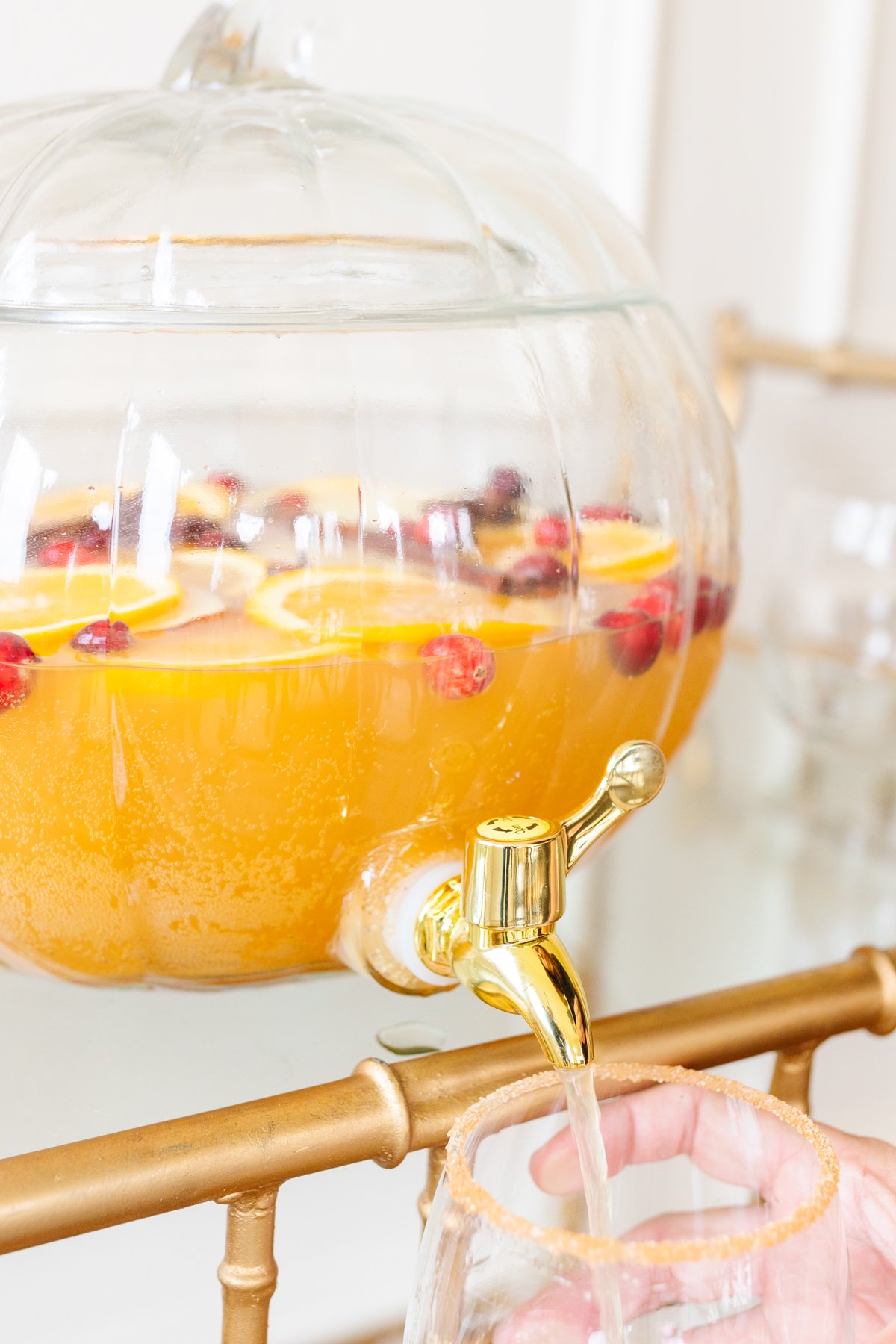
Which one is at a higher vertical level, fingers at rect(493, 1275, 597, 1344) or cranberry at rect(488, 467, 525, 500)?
cranberry at rect(488, 467, 525, 500)

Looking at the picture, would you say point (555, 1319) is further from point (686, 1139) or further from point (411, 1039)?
point (411, 1039)

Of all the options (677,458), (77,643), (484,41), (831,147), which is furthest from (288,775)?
(831,147)

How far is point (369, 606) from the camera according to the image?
1.35 feet

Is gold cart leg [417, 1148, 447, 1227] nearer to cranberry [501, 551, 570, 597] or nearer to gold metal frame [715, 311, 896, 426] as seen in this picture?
cranberry [501, 551, 570, 597]

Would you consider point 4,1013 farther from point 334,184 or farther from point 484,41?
point 484,41

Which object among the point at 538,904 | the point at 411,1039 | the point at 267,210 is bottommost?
the point at 411,1039

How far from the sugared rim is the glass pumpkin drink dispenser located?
0.32 ft

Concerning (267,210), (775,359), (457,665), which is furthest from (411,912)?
(775,359)

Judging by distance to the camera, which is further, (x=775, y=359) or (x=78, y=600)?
(x=775, y=359)

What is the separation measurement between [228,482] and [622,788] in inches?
5.3

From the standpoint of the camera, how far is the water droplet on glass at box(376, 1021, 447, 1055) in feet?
1.68

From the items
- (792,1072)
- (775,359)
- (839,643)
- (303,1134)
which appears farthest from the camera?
(775,359)

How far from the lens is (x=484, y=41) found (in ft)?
3.22

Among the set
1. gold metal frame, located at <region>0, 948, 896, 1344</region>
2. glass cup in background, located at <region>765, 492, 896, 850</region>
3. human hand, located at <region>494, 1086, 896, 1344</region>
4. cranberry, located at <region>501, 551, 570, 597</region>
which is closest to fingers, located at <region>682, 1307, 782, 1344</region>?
human hand, located at <region>494, 1086, 896, 1344</region>
